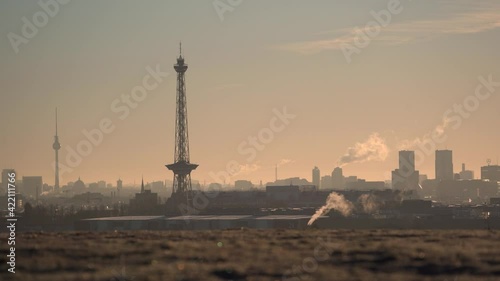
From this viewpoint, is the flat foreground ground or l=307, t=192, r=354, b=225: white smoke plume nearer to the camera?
the flat foreground ground

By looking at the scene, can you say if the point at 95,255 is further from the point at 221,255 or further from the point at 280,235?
the point at 280,235

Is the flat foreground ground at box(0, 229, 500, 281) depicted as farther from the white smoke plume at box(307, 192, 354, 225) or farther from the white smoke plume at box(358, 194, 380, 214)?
the white smoke plume at box(358, 194, 380, 214)

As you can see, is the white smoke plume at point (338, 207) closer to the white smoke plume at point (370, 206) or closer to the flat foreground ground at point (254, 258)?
the white smoke plume at point (370, 206)

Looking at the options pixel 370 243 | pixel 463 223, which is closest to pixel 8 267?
pixel 370 243

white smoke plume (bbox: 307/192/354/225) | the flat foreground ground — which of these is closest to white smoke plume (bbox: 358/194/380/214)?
white smoke plume (bbox: 307/192/354/225)

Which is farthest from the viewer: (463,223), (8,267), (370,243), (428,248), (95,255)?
(463,223)

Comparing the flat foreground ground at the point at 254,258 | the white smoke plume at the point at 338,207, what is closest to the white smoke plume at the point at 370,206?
the white smoke plume at the point at 338,207

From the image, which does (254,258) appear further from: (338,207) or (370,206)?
(370,206)

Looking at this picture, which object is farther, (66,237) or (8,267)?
(66,237)

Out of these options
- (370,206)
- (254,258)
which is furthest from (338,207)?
(254,258)
